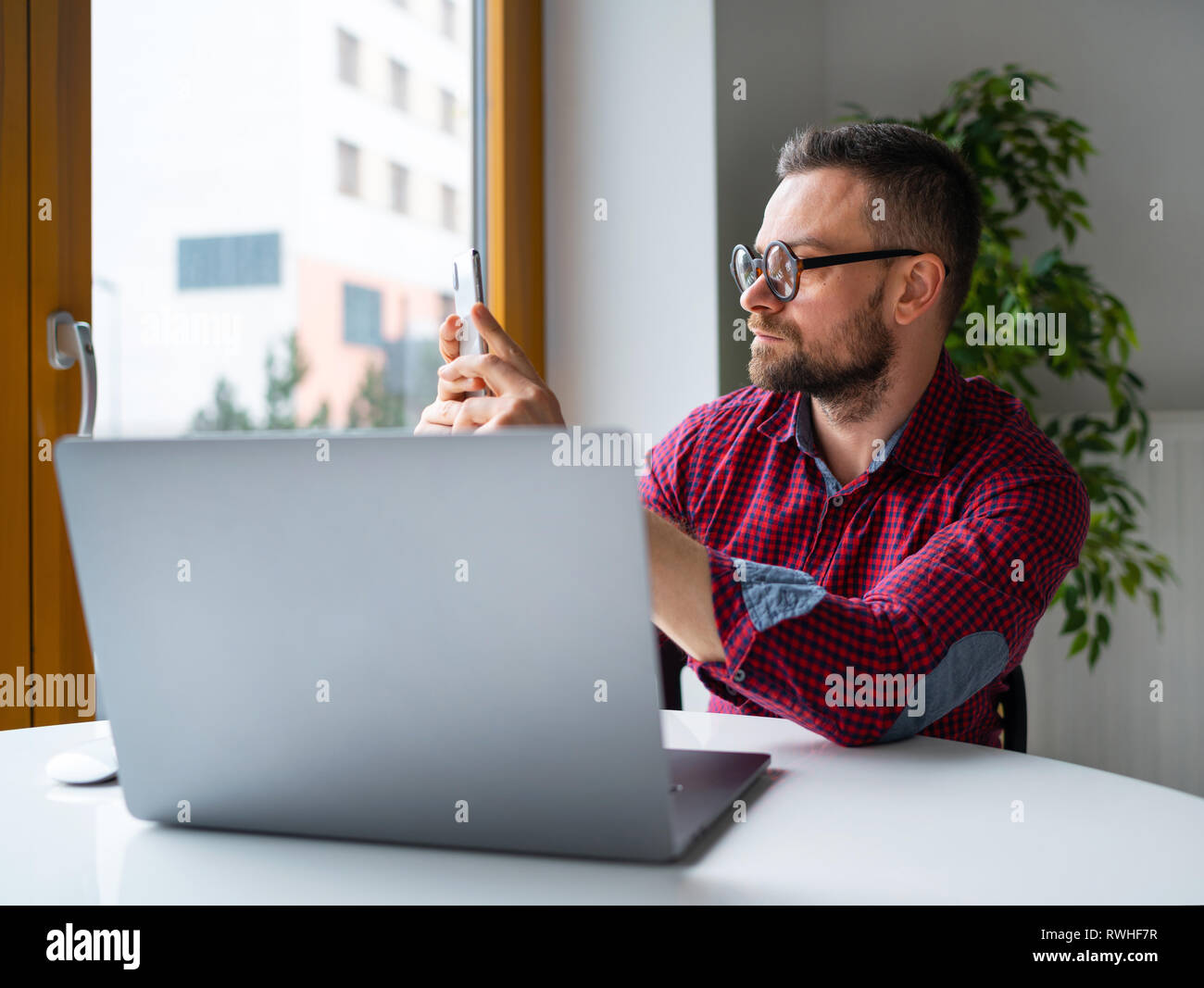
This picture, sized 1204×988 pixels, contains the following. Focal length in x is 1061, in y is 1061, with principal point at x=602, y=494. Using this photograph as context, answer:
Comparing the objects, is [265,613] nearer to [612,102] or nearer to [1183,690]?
[612,102]

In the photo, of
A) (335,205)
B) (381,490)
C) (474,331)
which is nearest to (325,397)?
(335,205)

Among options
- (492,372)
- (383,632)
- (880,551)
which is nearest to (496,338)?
(492,372)

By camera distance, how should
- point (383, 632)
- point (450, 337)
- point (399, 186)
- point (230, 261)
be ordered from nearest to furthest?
point (383, 632) < point (450, 337) < point (230, 261) < point (399, 186)

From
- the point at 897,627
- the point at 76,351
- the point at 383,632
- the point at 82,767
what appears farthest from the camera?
the point at 76,351

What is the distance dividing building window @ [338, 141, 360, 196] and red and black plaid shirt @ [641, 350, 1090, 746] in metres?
0.85

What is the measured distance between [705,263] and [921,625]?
137cm

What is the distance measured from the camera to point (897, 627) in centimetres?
92

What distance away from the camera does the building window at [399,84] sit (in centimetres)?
211

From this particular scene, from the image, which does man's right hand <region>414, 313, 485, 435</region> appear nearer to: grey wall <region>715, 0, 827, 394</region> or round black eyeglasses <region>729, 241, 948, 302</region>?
round black eyeglasses <region>729, 241, 948, 302</region>

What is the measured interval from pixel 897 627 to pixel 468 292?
0.48 meters

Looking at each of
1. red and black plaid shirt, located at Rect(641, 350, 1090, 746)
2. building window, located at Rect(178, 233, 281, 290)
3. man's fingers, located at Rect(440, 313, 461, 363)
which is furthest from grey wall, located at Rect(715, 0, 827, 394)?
man's fingers, located at Rect(440, 313, 461, 363)

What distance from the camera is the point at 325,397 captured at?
1929 millimetres

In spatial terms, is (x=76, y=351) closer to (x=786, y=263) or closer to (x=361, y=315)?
(x=361, y=315)
